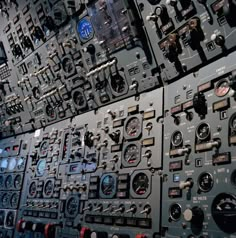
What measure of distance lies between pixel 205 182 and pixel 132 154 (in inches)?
35.9

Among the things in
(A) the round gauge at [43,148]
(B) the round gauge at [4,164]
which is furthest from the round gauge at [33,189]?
(B) the round gauge at [4,164]

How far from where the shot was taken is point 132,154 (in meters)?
2.96

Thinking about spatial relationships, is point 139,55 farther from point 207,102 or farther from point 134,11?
point 207,102

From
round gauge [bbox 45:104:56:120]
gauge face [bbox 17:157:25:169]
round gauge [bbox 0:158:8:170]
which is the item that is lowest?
Result: gauge face [bbox 17:157:25:169]

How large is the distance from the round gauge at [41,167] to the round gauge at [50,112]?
2.01ft

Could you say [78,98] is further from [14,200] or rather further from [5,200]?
[5,200]

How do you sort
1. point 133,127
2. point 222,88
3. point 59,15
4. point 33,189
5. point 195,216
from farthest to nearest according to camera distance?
point 33,189
point 59,15
point 133,127
point 222,88
point 195,216

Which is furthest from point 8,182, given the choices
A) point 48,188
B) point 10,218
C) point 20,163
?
point 48,188

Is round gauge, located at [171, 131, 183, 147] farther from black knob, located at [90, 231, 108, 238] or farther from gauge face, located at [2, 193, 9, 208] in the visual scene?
gauge face, located at [2, 193, 9, 208]

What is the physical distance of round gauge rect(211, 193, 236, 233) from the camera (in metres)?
1.93

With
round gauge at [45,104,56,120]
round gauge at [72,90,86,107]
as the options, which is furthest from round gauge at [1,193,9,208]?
round gauge at [72,90,86,107]

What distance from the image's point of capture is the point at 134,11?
2990 mm

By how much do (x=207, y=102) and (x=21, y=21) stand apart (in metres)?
3.14

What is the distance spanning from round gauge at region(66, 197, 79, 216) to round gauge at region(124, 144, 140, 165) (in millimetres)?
813
